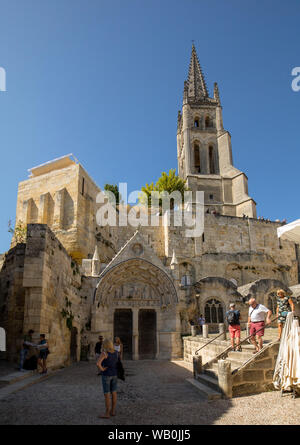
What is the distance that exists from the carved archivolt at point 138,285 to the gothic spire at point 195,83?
109 feet

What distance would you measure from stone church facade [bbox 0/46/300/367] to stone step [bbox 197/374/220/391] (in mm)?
4592

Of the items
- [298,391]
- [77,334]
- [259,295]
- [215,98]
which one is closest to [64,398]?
[298,391]

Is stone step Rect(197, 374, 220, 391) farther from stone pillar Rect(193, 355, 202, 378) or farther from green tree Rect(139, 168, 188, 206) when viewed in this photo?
green tree Rect(139, 168, 188, 206)

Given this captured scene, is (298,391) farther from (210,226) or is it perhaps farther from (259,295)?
(210,226)

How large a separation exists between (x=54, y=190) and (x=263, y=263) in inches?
614

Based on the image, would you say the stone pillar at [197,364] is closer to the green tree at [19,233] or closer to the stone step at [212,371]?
the stone step at [212,371]

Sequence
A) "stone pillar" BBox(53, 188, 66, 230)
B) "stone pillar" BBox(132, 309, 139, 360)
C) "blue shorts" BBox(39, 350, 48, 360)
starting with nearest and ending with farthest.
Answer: "blue shorts" BBox(39, 350, 48, 360) < "stone pillar" BBox(132, 309, 139, 360) < "stone pillar" BBox(53, 188, 66, 230)

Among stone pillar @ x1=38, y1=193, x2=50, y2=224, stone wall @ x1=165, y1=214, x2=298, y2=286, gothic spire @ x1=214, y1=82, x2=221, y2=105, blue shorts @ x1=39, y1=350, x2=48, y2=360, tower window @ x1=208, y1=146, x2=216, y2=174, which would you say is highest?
gothic spire @ x1=214, y1=82, x2=221, y2=105

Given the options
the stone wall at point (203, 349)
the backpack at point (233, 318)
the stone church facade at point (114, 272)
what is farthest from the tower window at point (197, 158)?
the backpack at point (233, 318)

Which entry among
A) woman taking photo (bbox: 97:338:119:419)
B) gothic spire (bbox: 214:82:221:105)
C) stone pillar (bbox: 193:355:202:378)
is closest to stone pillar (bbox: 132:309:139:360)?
stone pillar (bbox: 193:355:202:378)

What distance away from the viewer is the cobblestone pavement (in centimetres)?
470

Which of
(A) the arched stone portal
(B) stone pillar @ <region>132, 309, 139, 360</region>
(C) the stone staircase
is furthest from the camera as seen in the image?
(B) stone pillar @ <region>132, 309, 139, 360</region>

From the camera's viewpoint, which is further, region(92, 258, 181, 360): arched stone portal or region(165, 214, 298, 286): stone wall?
region(165, 214, 298, 286): stone wall

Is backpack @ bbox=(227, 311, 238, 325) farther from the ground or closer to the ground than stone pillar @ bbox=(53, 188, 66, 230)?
closer to the ground
